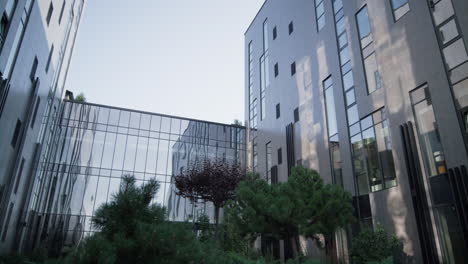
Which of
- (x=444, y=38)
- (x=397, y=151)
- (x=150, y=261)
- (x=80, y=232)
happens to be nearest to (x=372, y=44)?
(x=444, y=38)


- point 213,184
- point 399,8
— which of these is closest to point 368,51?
point 399,8

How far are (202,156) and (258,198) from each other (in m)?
21.3

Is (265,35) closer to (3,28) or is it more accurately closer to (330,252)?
(330,252)

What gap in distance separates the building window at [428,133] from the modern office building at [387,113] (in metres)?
0.04

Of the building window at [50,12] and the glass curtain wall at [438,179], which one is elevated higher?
the building window at [50,12]

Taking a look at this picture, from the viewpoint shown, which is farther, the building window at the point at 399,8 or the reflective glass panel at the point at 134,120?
the reflective glass panel at the point at 134,120

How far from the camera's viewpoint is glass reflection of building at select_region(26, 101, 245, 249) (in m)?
26.4

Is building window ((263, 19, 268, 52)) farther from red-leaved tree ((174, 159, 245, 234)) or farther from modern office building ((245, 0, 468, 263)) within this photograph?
red-leaved tree ((174, 159, 245, 234))

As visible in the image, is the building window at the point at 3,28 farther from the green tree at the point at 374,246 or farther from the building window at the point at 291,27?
the building window at the point at 291,27

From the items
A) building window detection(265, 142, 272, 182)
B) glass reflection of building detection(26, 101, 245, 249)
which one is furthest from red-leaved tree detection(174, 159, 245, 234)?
glass reflection of building detection(26, 101, 245, 249)

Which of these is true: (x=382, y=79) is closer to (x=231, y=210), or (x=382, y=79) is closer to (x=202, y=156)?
(x=231, y=210)

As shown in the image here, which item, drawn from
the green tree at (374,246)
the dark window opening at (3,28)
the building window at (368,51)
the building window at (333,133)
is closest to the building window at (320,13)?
the building window at (368,51)

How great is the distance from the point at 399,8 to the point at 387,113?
4711mm

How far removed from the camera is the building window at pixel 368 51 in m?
15.2
